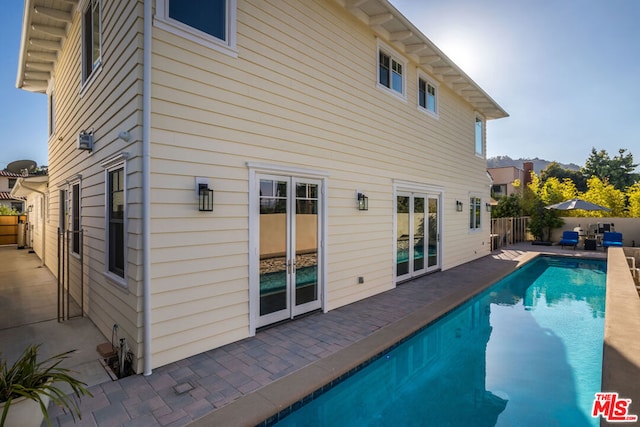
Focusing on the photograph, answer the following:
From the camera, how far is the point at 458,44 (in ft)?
29.7

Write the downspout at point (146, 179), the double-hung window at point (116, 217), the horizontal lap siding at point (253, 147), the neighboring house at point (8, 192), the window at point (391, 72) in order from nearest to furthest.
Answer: the downspout at point (146, 179) → the horizontal lap siding at point (253, 147) → the double-hung window at point (116, 217) → the window at point (391, 72) → the neighboring house at point (8, 192)

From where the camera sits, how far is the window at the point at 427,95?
8.52 meters

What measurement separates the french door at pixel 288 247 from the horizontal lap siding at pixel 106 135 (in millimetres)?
1596

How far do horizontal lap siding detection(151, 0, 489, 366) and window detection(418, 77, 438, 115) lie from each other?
1.22 metres

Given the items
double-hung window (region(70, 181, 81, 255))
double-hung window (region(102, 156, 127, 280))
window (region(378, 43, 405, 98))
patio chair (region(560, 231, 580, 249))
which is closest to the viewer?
double-hung window (region(102, 156, 127, 280))

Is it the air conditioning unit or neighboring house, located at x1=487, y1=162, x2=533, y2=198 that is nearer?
the air conditioning unit

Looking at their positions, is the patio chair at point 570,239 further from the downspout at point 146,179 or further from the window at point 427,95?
the downspout at point 146,179

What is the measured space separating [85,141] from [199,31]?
2.69 metres

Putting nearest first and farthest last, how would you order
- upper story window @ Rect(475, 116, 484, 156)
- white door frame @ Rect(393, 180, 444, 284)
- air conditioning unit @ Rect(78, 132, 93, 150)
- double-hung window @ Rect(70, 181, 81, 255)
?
air conditioning unit @ Rect(78, 132, 93, 150)
double-hung window @ Rect(70, 181, 81, 255)
white door frame @ Rect(393, 180, 444, 284)
upper story window @ Rect(475, 116, 484, 156)

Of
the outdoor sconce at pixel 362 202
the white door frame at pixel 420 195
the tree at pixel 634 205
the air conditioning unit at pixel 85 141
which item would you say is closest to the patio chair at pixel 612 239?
the tree at pixel 634 205

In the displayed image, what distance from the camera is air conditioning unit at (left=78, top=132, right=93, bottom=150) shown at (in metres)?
4.92

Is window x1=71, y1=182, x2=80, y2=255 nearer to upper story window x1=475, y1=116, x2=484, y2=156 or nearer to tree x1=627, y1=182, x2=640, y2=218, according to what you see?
upper story window x1=475, y1=116, x2=484, y2=156

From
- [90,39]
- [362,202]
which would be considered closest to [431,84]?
[362,202]

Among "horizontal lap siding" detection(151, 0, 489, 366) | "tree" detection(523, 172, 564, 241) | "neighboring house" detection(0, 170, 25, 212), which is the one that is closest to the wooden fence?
"tree" detection(523, 172, 564, 241)
